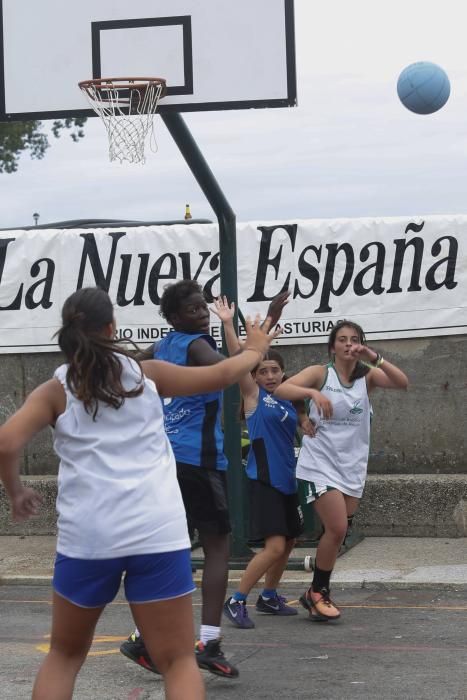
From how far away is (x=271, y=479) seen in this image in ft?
24.9

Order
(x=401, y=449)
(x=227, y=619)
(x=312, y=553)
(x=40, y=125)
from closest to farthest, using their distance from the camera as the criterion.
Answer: (x=227, y=619) → (x=312, y=553) → (x=401, y=449) → (x=40, y=125)

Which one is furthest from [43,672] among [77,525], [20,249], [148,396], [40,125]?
[40,125]

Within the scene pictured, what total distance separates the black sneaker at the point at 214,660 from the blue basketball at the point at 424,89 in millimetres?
5209

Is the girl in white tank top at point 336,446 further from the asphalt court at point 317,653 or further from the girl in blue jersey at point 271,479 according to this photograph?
the asphalt court at point 317,653

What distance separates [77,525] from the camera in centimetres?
411

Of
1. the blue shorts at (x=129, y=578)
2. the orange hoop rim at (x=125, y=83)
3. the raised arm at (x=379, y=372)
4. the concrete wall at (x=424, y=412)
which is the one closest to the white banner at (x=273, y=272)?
the concrete wall at (x=424, y=412)

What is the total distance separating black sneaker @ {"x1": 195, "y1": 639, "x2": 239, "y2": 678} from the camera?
5930 millimetres

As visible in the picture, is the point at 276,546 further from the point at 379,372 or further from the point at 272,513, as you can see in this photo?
the point at 379,372

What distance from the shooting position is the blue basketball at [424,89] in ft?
31.4

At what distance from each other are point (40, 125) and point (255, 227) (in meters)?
23.9

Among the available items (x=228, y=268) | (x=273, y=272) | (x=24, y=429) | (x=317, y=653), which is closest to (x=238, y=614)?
(x=317, y=653)

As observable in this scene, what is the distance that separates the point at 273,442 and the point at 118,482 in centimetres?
365

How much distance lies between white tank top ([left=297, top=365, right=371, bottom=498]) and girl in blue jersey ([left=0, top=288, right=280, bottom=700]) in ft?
10.2

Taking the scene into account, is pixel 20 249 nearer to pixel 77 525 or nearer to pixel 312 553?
pixel 312 553
